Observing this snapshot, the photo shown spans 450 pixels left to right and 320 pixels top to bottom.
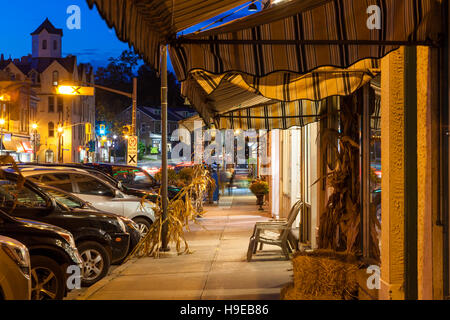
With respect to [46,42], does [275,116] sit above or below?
below

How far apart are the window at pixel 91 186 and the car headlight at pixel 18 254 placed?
287 inches

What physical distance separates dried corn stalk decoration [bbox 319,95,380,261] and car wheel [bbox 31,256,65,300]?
11.5 feet

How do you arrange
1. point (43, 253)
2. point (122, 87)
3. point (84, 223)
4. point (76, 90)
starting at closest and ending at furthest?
point (43, 253) < point (84, 223) < point (76, 90) < point (122, 87)

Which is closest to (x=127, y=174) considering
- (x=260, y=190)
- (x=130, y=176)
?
(x=130, y=176)

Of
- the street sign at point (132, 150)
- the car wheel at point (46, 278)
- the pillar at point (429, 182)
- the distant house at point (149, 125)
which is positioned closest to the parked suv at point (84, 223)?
the car wheel at point (46, 278)

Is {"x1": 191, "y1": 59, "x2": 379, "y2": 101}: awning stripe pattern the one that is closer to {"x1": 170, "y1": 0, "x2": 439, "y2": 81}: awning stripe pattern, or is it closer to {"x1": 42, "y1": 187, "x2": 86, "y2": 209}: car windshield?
{"x1": 170, "y1": 0, "x2": 439, "y2": 81}: awning stripe pattern

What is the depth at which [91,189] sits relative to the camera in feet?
44.0

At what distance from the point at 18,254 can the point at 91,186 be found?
7618 millimetres

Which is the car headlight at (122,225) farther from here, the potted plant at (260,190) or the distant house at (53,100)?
the distant house at (53,100)

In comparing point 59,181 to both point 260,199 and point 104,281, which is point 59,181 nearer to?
point 104,281

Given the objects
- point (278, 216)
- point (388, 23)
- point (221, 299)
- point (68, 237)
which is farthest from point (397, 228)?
point (278, 216)

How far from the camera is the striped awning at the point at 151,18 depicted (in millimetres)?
3872

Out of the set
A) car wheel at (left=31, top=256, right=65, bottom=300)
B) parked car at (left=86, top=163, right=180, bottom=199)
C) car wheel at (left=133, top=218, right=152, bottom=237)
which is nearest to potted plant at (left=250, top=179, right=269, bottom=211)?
parked car at (left=86, top=163, right=180, bottom=199)

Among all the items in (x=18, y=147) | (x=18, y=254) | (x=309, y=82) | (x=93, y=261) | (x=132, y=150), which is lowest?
(x=93, y=261)
